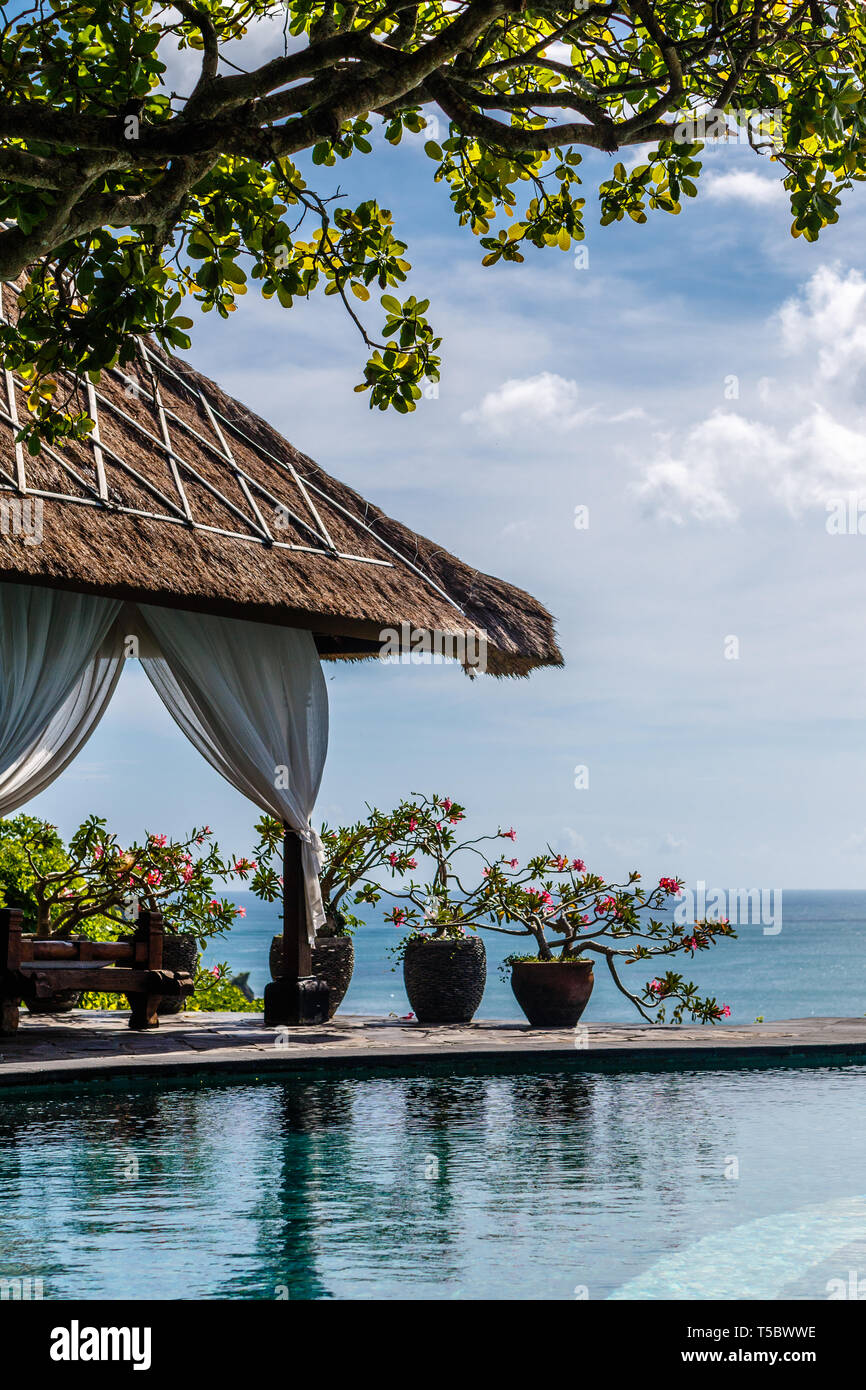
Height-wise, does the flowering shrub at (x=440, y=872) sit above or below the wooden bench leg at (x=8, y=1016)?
above

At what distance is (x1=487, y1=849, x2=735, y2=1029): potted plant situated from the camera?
9023 millimetres

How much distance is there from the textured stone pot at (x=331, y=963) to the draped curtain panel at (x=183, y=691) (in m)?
0.35

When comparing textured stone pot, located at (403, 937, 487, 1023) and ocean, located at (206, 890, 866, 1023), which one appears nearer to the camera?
textured stone pot, located at (403, 937, 487, 1023)

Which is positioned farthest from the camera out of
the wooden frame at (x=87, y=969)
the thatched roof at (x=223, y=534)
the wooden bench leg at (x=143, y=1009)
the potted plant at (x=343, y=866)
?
the potted plant at (x=343, y=866)

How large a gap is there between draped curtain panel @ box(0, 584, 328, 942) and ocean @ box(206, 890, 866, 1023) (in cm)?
2477

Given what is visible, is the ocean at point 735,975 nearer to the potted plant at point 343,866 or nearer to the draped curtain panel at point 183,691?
the potted plant at point 343,866

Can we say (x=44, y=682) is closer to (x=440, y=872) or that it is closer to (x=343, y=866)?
(x=343, y=866)

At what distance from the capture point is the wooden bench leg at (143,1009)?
863 cm

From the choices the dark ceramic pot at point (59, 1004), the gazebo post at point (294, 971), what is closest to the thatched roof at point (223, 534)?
the gazebo post at point (294, 971)

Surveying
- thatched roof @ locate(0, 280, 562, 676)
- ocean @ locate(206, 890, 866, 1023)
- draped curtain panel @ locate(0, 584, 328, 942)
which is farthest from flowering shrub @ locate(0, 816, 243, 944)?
ocean @ locate(206, 890, 866, 1023)

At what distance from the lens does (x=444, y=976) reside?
30.3 ft

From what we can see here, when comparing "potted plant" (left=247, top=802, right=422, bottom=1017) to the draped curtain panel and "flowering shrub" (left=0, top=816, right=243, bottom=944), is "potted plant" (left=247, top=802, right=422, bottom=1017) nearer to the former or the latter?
the draped curtain panel

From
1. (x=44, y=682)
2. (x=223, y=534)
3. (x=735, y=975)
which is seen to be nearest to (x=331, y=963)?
(x=44, y=682)

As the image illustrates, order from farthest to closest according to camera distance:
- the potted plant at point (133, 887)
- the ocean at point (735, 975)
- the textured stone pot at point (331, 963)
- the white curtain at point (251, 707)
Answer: the ocean at point (735, 975) < the potted plant at point (133, 887) < the textured stone pot at point (331, 963) < the white curtain at point (251, 707)
